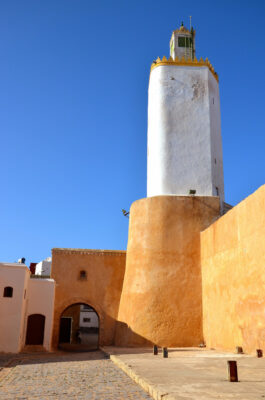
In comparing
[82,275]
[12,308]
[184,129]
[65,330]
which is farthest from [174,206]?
[65,330]

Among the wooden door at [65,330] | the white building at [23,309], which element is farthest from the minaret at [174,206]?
the wooden door at [65,330]

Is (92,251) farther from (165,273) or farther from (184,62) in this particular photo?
(184,62)

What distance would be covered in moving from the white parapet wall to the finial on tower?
1293 mm

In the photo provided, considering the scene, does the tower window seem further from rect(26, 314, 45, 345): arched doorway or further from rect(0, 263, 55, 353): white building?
rect(26, 314, 45, 345): arched doorway

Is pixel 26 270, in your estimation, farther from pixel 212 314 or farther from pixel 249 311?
pixel 249 311

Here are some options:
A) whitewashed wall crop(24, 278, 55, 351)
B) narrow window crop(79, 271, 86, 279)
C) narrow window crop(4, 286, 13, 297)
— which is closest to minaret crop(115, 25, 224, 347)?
narrow window crop(79, 271, 86, 279)

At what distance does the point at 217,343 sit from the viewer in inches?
570

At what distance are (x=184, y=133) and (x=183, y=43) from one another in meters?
5.69

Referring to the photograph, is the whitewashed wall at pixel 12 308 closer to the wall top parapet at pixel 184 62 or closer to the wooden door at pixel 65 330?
the wooden door at pixel 65 330

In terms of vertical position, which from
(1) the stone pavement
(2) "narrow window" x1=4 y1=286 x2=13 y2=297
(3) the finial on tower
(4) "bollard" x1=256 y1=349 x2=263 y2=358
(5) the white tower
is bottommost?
(1) the stone pavement

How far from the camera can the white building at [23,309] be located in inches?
595

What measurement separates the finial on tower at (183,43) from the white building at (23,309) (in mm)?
13531

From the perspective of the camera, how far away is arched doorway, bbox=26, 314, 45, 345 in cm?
1705

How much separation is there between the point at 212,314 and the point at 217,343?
107 cm
